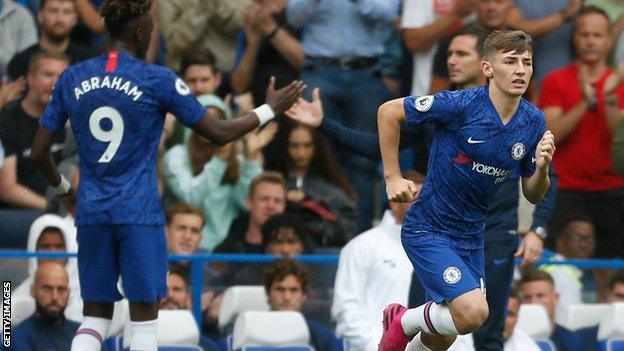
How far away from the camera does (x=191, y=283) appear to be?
1034 centimetres

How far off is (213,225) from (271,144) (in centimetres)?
87

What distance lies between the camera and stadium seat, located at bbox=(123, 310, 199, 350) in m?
9.98

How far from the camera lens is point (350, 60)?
464 inches

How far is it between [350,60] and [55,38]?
2.20 metres

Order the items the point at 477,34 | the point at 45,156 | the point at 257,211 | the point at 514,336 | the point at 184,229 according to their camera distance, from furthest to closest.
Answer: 1. the point at 257,211
2. the point at 184,229
3. the point at 514,336
4. the point at 477,34
5. the point at 45,156

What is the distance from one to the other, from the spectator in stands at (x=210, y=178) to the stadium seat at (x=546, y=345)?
240 cm

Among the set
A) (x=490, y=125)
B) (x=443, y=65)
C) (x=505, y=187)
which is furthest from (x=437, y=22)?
(x=490, y=125)

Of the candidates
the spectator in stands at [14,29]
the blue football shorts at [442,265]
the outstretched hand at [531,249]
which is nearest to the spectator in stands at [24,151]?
the spectator in stands at [14,29]

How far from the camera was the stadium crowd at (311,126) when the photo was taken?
11031 millimetres

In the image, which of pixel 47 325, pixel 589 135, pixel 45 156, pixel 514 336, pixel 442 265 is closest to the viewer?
pixel 442 265

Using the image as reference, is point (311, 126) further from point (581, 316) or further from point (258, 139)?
point (581, 316)

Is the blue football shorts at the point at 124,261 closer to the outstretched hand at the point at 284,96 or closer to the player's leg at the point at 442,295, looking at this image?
the outstretched hand at the point at 284,96

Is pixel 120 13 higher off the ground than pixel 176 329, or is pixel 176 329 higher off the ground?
pixel 120 13

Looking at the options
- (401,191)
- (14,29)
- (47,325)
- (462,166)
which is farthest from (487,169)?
(14,29)
